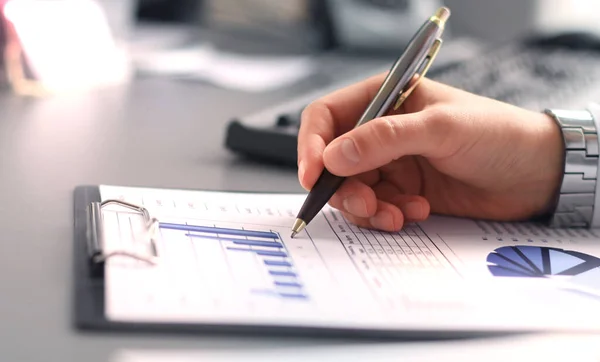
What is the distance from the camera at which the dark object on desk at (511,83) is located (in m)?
0.67

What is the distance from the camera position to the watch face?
3.87 feet

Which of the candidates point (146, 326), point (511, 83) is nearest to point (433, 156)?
point (146, 326)

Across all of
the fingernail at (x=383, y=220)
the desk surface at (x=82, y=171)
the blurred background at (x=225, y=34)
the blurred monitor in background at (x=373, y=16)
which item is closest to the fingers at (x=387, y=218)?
the fingernail at (x=383, y=220)

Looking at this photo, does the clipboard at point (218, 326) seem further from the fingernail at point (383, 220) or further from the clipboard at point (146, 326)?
the fingernail at point (383, 220)

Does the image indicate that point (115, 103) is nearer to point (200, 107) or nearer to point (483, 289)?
point (200, 107)

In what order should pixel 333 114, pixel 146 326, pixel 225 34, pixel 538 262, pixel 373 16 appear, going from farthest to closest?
1. pixel 225 34
2. pixel 373 16
3. pixel 333 114
4. pixel 538 262
5. pixel 146 326

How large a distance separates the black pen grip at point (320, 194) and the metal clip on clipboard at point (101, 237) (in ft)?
0.31

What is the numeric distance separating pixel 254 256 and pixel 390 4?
83cm

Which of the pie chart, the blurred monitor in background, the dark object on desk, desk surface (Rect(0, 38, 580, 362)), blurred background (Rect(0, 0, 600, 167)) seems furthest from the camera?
the blurred monitor in background

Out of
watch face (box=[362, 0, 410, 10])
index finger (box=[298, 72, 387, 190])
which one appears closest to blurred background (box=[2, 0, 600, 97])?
watch face (box=[362, 0, 410, 10])

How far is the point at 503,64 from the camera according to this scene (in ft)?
3.20

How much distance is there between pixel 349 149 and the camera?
48 cm

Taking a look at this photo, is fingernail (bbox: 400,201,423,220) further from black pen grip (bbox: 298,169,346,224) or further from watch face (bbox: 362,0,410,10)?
watch face (bbox: 362,0,410,10)

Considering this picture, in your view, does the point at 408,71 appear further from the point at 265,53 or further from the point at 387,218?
the point at 265,53
